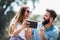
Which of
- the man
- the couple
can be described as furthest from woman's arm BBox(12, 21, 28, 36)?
the man

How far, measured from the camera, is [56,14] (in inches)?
83.7

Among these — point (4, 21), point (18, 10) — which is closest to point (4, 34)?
point (4, 21)

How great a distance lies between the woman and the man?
0.12 metres

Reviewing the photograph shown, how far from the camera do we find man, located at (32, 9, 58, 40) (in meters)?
2.14

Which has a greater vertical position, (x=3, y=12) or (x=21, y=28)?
(x=3, y=12)

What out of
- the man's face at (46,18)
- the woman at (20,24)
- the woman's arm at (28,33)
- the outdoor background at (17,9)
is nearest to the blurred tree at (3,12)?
the outdoor background at (17,9)

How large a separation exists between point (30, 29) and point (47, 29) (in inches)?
7.0

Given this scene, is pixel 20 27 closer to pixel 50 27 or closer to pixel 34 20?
pixel 34 20

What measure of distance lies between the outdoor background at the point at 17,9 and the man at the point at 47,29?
0.04m

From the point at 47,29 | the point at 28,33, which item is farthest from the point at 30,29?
the point at 47,29

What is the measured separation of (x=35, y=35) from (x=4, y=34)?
34cm

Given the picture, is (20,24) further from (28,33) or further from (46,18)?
(46,18)

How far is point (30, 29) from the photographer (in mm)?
2164

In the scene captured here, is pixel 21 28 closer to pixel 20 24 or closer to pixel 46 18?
pixel 20 24
